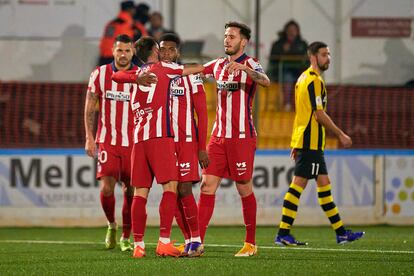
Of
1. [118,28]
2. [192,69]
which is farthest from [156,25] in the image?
[192,69]

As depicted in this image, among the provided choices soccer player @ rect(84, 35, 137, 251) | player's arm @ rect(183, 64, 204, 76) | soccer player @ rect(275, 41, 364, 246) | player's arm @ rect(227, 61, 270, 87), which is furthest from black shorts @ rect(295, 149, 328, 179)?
player's arm @ rect(183, 64, 204, 76)

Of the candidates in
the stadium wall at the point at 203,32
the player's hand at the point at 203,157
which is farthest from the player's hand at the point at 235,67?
the stadium wall at the point at 203,32

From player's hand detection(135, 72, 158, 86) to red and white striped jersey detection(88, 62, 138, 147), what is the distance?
1482mm

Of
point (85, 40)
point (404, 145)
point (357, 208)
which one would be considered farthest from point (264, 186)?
point (85, 40)

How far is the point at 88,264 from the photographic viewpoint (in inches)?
348

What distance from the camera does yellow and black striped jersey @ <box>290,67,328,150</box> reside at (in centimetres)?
1116

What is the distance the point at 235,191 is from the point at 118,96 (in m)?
4.41

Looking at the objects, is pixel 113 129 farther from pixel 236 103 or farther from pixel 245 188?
pixel 245 188

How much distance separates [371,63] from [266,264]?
11.9m

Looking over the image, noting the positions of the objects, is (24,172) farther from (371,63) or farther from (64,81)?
(371,63)

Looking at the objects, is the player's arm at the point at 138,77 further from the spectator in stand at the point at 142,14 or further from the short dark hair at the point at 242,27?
the spectator in stand at the point at 142,14

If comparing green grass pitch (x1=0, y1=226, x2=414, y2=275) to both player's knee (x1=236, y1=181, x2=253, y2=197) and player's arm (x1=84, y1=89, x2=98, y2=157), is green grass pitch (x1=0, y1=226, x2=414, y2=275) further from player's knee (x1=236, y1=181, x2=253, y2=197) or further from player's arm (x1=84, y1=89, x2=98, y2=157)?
player's arm (x1=84, y1=89, x2=98, y2=157)

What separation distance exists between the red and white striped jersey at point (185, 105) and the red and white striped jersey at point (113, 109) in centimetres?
96

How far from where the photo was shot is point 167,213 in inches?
364
